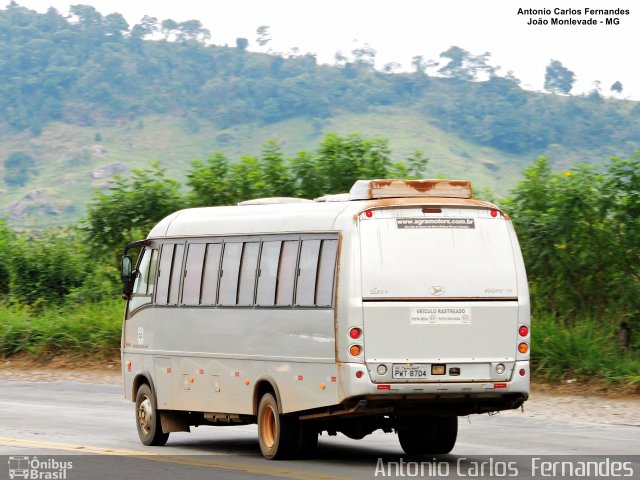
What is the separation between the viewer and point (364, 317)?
12.8 metres

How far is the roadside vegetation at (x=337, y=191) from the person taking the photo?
22766mm

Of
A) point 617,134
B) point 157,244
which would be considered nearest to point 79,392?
point 157,244

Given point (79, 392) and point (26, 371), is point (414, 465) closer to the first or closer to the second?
point (79, 392)

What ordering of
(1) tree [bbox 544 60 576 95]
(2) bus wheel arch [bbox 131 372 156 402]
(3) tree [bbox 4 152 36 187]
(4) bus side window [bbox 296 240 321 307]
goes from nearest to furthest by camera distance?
(4) bus side window [bbox 296 240 321 307], (2) bus wheel arch [bbox 131 372 156 402], (3) tree [bbox 4 152 36 187], (1) tree [bbox 544 60 576 95]

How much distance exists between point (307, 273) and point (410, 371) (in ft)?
5.20

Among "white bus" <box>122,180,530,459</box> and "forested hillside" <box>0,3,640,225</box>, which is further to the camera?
"forested hillside" <box>0,3,640,225</box>

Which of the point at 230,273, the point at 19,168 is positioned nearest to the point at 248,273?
the point at 230,273

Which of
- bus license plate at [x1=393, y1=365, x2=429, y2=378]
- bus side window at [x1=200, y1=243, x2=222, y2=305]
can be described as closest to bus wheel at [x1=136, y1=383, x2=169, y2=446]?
bus side window at [x1=200, y1=243, x2=222, y2=305]

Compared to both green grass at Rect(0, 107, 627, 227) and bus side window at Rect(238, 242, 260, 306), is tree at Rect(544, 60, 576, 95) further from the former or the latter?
bus side window at Rect(238, 242, 260, 306)

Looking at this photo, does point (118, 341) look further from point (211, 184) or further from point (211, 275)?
point (211, 275)

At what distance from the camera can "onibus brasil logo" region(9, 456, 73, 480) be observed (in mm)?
12430

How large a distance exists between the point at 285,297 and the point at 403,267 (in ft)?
4.94

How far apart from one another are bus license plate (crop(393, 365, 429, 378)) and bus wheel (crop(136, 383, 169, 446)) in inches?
170

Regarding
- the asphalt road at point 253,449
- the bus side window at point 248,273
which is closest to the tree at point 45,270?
the asphalt road at point 253,449
